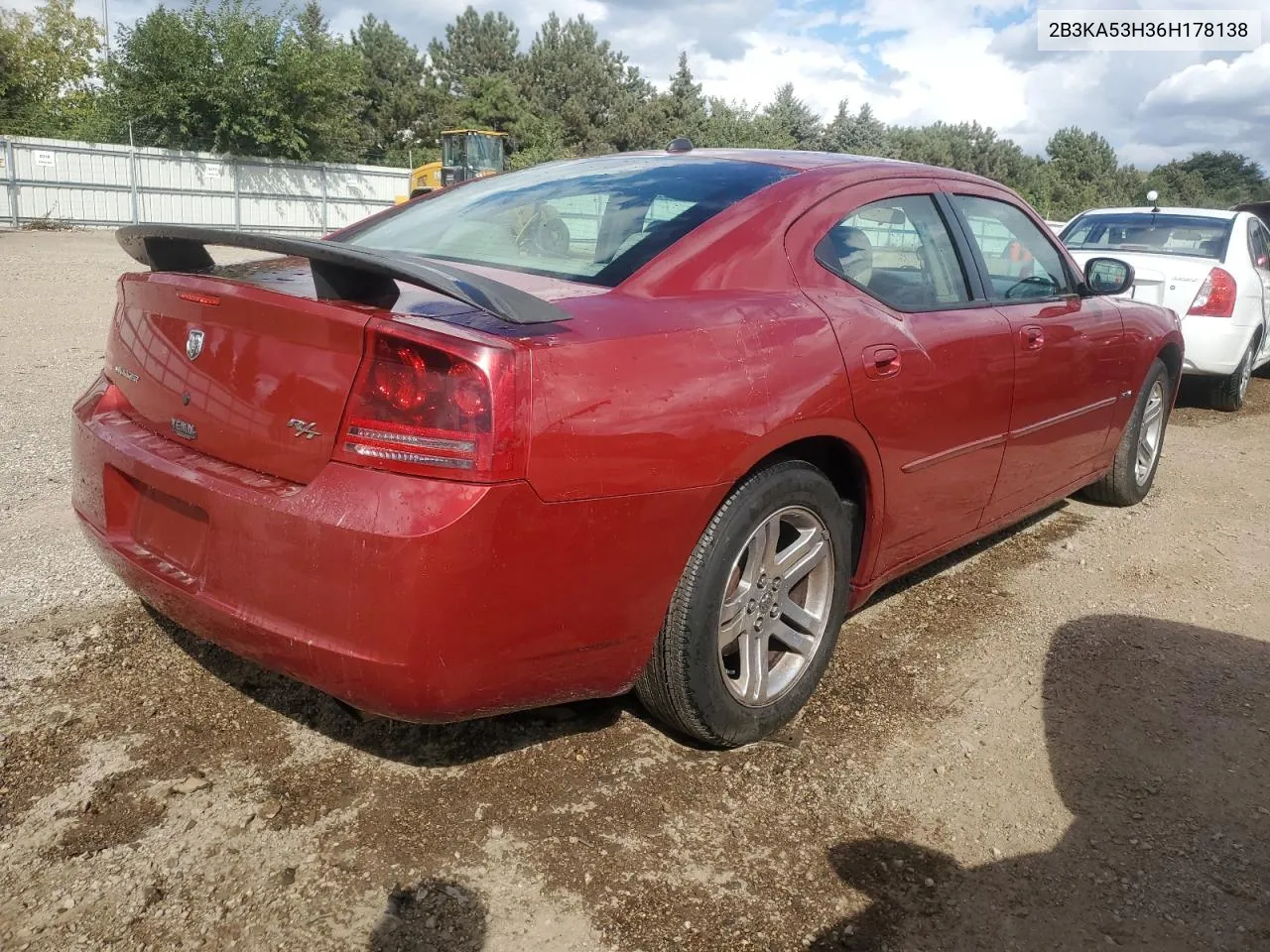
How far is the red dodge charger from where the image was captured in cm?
200

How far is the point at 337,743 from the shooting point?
266cm

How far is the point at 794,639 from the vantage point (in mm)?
2842

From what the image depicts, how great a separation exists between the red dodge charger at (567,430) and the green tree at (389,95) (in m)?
55.6

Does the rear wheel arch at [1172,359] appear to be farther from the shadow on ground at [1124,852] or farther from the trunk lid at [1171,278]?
the trunk lid at [1171,278]

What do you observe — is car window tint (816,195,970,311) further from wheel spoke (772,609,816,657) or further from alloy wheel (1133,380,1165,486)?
alloy wheel (1133,380,1165,486)

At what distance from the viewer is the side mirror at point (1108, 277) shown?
4.21 m

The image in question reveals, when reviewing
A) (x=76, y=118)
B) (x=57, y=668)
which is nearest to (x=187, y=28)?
(x=76, y=118)

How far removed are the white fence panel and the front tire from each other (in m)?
28.5

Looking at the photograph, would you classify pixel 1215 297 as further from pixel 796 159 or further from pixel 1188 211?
pixel 796 159

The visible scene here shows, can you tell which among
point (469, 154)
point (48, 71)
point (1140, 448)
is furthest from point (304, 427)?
point (48, 71)

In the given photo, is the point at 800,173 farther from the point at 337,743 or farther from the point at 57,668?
the point at 57,668

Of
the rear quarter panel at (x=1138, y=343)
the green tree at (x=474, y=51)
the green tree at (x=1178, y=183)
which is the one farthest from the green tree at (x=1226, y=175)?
the rear quarter panel at (x=1138, y=343)

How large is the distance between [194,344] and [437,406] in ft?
2.42

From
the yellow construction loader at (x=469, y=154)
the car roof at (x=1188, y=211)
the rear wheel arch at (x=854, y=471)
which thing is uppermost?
the yellow construction loader at (x=469, y=154)
